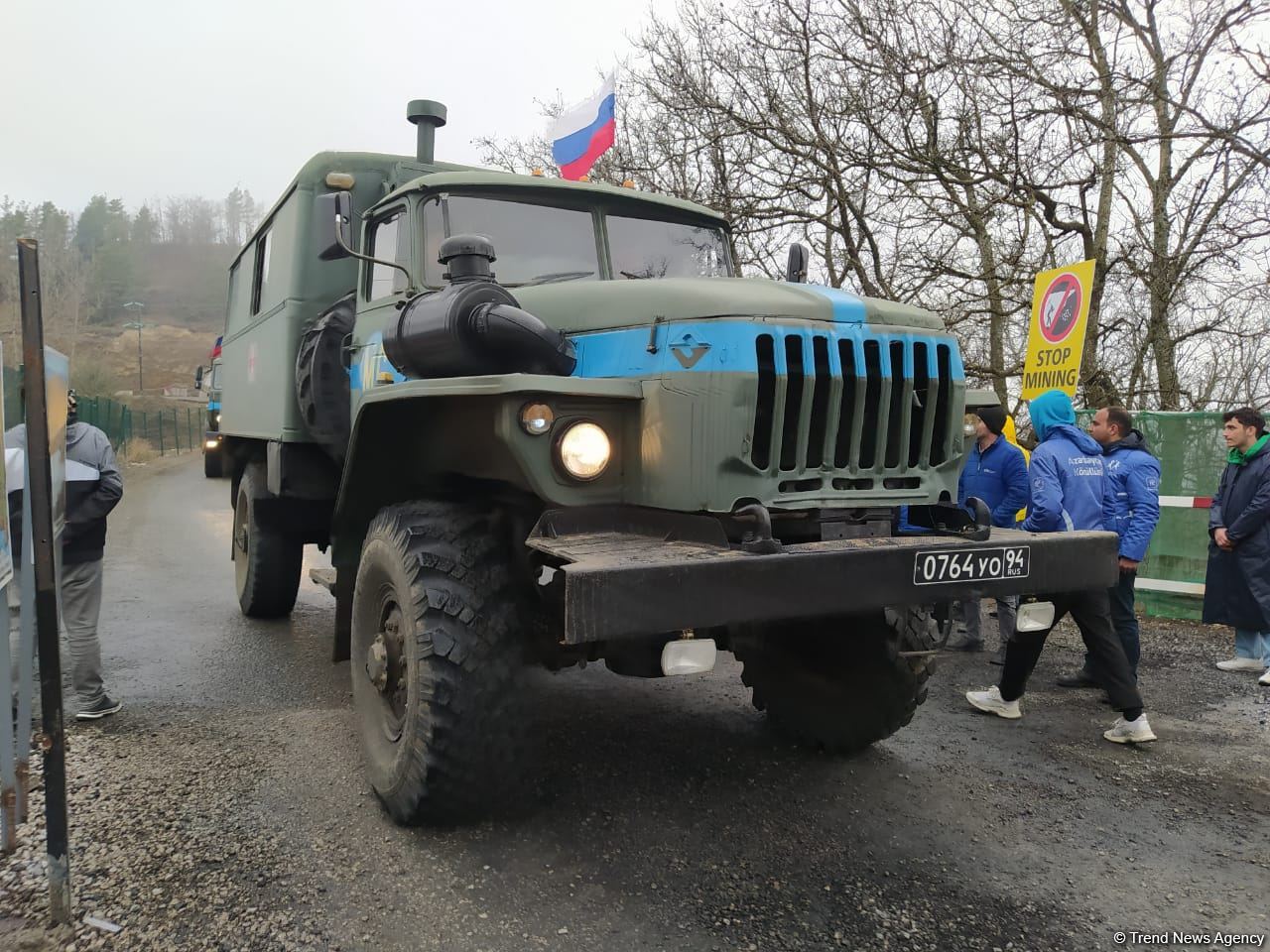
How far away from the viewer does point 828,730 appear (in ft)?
14.0

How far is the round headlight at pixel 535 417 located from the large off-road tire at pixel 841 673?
116 centimetres

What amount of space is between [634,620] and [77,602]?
3555 millimetres

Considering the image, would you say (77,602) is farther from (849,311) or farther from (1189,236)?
(1189,236)

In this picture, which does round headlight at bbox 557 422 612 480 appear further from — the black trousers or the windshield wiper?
the black trousers

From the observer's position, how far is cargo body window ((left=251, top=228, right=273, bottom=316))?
6.39 m

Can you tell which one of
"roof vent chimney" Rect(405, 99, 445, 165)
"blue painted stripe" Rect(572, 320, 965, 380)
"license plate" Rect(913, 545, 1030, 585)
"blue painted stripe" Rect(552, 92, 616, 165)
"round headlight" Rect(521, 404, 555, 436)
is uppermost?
"blue painted stripe" Rect(552, 92, 616, 165)

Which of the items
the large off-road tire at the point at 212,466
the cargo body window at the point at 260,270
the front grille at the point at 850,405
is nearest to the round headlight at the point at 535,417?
the front grille at the point at 850,405

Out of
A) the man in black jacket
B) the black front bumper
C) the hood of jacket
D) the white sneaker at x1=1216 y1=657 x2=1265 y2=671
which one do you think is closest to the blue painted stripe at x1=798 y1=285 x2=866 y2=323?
the black front bumper

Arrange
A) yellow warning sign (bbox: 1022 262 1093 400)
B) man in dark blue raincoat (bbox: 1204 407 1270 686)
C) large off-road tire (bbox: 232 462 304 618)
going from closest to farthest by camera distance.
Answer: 1. man in dark blue raincoat (bbox: 1204 407 1270 686)
2. large off-road tire (bbox: 232 462 304 618)
3. yellow warning sign (bbox: 1022 262 1093 400)

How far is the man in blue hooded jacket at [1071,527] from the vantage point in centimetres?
462

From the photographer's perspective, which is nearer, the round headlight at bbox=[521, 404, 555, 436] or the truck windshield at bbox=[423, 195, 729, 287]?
the round headlight at bbox=[521, 404, 555, 436]

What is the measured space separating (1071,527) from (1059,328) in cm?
278

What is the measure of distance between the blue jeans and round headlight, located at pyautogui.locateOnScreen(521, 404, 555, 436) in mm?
5513

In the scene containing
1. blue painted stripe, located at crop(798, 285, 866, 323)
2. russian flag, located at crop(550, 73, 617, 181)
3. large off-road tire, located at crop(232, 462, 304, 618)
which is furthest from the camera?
russian flag, located at crop(550, 73, 617, 181)
